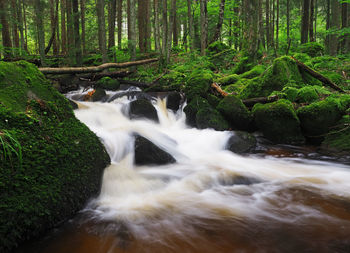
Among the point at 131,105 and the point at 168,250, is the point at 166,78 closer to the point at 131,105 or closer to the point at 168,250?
the point at 131,105

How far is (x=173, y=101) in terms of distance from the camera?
27.7ft

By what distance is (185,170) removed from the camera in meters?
4.75

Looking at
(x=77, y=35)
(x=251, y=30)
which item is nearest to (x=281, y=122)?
(x=251, y=30)

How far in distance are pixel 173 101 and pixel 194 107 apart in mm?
1148

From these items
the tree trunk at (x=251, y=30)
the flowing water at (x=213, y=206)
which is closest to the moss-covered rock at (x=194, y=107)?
the flowing water at (x=213, y=206)

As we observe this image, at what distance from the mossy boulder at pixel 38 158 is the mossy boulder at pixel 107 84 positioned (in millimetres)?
Answer: 6201

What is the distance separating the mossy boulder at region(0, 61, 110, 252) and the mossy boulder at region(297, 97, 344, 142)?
4.80 metres

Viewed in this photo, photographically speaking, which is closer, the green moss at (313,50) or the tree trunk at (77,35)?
the tree trunk at (77,35)

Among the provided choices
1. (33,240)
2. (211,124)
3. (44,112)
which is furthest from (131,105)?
(33,240)

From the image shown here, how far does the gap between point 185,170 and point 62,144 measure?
2.40 m

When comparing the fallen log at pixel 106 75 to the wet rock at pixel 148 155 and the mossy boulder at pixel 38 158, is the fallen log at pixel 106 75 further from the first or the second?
the mossy boulder at pixel 38 158

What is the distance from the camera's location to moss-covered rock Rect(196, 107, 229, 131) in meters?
6.89

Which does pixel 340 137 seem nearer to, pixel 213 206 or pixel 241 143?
pixel 241 143

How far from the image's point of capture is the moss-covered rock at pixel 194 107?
745cm
